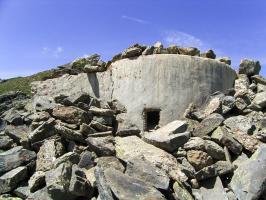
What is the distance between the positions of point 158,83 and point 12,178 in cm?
560

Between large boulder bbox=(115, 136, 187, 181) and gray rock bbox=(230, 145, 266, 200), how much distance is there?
1.37 m

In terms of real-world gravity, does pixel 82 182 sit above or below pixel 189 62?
below

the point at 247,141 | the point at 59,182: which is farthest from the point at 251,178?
the point at 59,182

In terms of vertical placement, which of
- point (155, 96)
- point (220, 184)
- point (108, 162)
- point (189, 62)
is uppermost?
point (189, 62)

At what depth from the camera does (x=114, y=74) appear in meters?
15.3

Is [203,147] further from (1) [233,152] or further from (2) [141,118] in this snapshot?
(2) [141,118]

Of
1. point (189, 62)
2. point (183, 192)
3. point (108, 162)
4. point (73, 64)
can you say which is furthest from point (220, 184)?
point (73, 64)

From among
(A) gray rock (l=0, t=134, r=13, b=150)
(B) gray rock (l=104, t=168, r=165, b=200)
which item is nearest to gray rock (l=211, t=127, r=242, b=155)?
(B) gray rock (l=104, t=168, r=165, b=200)

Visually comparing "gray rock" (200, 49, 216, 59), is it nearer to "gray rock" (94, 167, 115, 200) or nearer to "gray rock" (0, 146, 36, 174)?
"gray rock" (0, 146, 36, 174)

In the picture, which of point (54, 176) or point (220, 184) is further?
point (220, 184)

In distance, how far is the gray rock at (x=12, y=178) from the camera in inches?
455

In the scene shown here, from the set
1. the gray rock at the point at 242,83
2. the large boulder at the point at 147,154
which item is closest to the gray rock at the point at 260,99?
the gray rock at the point at 242,83

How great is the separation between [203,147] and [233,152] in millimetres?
1035

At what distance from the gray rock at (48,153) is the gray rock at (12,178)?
16.9 inches
